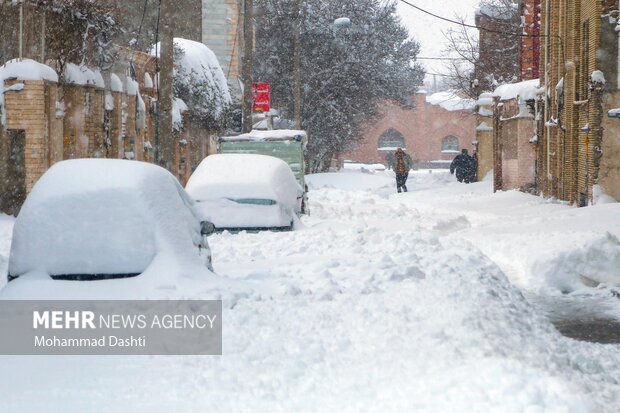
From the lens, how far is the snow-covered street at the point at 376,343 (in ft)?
19.6

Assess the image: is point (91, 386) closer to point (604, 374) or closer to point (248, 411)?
point (248, 411)

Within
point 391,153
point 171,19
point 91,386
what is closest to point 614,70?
point 171,19

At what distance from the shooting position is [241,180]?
1709cm

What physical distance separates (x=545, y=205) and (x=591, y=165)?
11.3 ft

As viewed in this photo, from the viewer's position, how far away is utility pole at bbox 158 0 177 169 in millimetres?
16859

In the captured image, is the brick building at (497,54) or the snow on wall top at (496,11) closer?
the brick building at (497,54)

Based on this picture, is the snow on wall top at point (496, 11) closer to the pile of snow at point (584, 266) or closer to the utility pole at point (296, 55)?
the utility pole at point (296, 55)

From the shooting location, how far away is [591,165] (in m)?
23.4

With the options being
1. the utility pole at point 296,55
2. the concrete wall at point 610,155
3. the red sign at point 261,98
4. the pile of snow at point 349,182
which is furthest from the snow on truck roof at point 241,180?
the pile of snow at point 349,182

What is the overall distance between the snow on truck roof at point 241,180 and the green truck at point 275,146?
549cm

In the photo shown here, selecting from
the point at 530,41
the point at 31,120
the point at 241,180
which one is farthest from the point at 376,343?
the point at 530,41

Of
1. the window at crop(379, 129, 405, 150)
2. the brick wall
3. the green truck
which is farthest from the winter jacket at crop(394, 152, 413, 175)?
the window at crop(379, 129, 405, 150)

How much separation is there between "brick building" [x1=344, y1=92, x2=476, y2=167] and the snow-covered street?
71.6 m

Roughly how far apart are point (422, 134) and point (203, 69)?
57.1 meters
